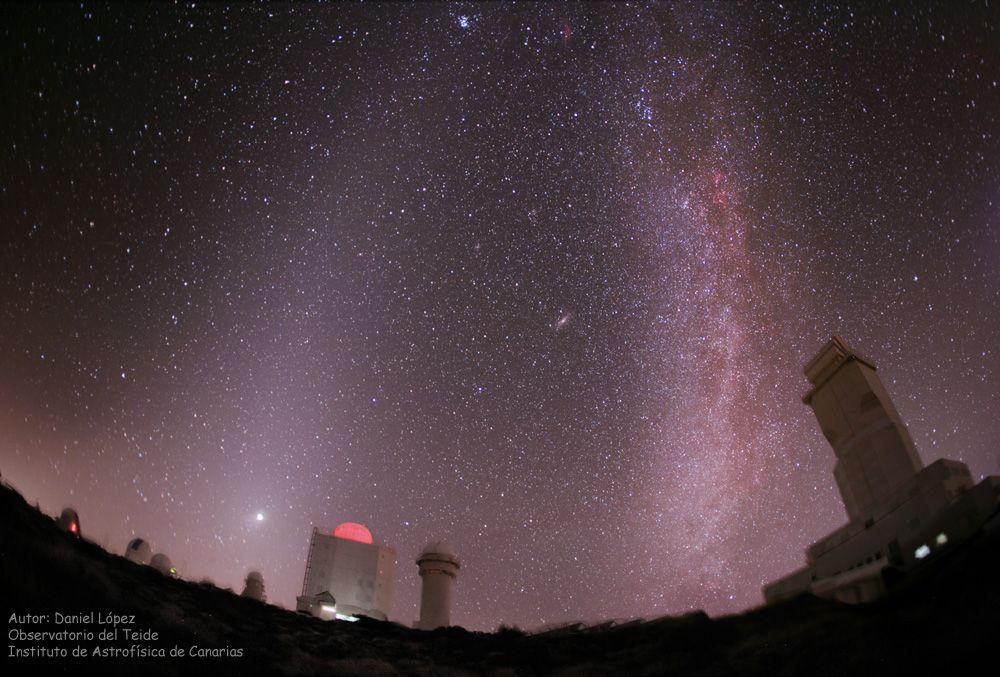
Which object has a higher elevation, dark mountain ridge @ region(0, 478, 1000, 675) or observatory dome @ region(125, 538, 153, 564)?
observatory dome @ region(125, 538, 153, 564)

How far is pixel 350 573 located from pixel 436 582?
765 cm

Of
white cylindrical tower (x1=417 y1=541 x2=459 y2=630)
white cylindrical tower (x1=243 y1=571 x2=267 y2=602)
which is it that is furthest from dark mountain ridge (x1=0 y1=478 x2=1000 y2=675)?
white cylindrical tower (x1=243 y1=571 x2=267 y2=602)

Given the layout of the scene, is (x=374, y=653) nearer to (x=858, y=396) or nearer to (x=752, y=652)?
(x=752, y=652)

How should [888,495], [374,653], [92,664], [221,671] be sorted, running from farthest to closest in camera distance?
[888,495], [374,653], [221,671], [92,664]

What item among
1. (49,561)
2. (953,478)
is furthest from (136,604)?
(953,478)

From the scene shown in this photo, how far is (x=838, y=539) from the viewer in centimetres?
2161

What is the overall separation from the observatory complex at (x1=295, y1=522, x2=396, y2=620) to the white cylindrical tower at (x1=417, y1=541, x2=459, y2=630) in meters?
6.02

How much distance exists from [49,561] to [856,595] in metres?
19.9

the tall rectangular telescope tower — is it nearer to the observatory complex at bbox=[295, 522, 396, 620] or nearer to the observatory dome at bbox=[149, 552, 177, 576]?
the observatory complex at bbox=[295, 522, 396, 620]

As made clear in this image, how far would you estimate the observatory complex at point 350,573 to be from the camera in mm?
33469

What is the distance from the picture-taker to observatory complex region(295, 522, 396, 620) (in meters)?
33.5

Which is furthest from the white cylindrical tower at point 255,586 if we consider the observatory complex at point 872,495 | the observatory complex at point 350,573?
the observatory complex at point 872,495

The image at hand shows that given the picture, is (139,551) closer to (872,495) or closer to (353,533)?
(353,533)

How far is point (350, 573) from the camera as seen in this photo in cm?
3475
